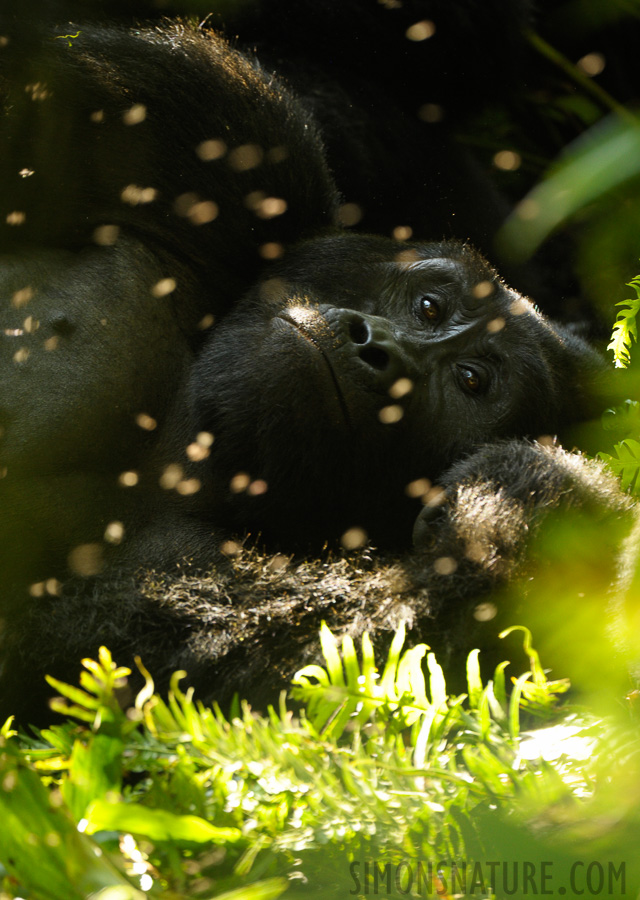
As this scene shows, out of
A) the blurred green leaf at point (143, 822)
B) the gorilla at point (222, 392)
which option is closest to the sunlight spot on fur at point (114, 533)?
the gorilla at point (222, 392)

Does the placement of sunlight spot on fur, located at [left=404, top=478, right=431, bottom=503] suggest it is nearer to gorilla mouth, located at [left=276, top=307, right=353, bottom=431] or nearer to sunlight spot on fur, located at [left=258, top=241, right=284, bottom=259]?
gorilla mouth, located at [left=276, top=307, right=353, bottom=431]

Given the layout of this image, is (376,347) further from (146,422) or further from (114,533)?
(114,533)

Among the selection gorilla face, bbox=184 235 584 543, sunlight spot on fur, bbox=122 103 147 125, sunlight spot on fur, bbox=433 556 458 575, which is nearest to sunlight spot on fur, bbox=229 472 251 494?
gorilla face, bbox=184 235 584 543

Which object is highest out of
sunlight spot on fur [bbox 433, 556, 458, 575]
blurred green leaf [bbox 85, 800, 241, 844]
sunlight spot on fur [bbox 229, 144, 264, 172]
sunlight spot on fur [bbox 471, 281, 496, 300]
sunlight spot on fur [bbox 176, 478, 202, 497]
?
blurred green leaf [bbox 85, 800, 241, 844]

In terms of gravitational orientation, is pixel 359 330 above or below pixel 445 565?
above

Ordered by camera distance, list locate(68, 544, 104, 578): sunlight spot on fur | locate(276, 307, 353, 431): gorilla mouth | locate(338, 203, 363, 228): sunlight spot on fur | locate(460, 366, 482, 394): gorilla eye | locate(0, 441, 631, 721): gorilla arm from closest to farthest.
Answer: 1. locate(0, 441, 631, 721): gorilla arm
2. locate(68, 544, 104, 578): sunlight spot on fur
3. locate(276, 307, 353, 431): gorilla mouth
4. locate(460, 366, 482, 394): gorilla eye
5. locate(338, 203, 363, 228): sunlight spot on fur

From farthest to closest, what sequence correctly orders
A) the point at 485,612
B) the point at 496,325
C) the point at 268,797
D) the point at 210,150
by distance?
the point at 496,325 → the point at 210,150 → the point at 485,612 → the point at 268,797

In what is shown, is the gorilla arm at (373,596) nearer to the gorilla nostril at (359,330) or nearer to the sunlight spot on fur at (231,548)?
the sunlight spot on fur at (231,548)

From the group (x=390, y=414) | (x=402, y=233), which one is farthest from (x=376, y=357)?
(x=402, y=233)
